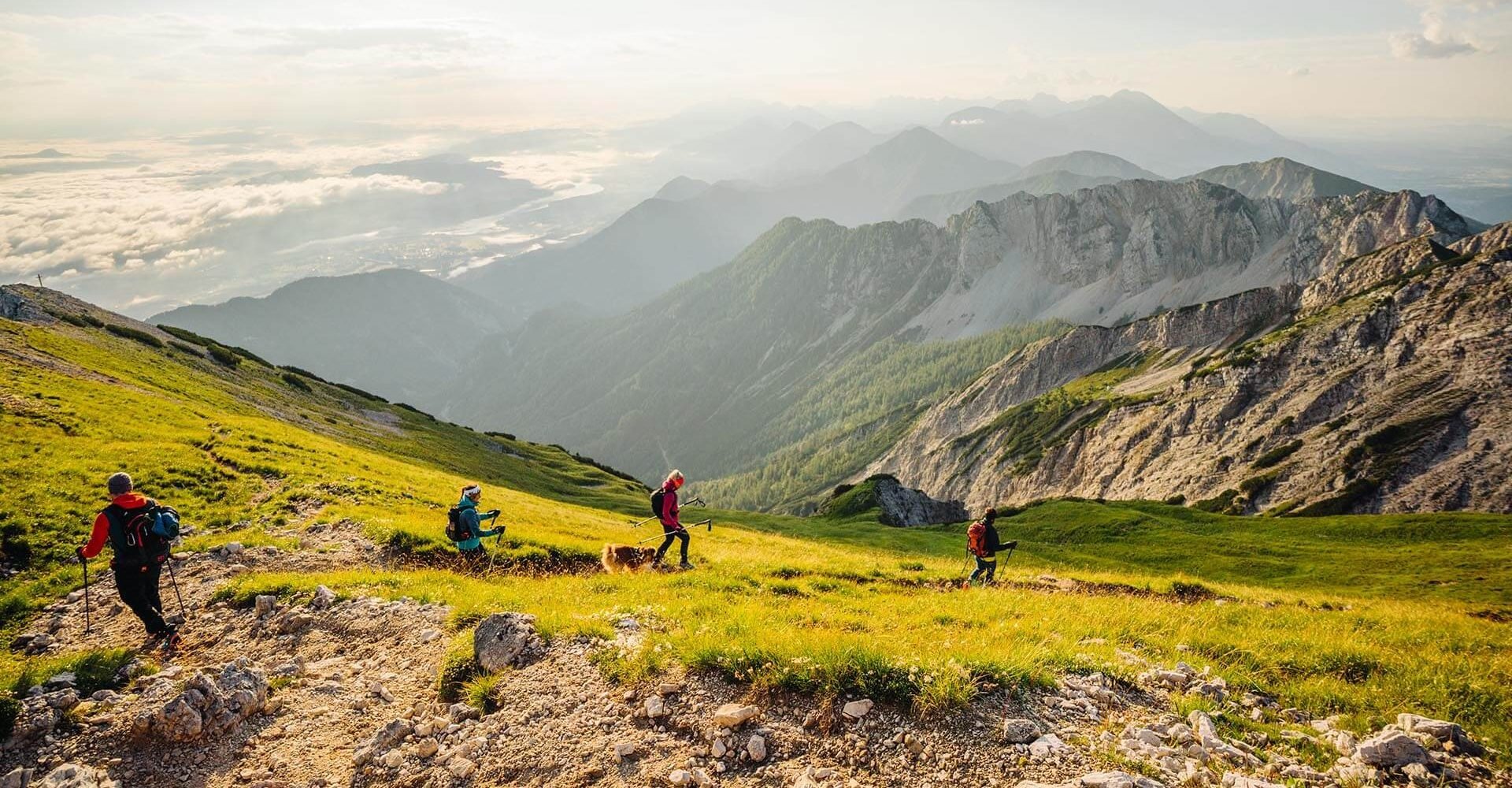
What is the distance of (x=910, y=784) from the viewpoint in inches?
336

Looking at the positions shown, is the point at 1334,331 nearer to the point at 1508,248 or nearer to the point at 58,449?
the point at 1508,248

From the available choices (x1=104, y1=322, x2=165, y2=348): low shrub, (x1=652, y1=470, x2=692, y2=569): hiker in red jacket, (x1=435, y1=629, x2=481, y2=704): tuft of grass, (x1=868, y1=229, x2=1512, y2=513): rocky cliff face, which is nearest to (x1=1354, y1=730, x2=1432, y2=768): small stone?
(x1=435, y1=629, x2=481, y2=704): tuft of grass

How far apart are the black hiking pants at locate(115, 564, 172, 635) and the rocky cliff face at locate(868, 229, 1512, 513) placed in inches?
4435

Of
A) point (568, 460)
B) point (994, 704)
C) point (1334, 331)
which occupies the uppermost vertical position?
point (1334, 331)

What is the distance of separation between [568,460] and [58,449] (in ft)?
280

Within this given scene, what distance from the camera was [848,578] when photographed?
25.0 m

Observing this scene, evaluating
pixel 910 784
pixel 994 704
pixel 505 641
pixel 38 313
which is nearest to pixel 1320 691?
pixel 994 704

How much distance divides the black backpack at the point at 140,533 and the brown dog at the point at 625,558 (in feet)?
36.6

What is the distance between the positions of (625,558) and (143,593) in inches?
478

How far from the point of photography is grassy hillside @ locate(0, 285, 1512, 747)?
1119 cm

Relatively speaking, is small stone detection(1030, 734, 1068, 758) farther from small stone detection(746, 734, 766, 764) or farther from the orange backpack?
the orange backpack

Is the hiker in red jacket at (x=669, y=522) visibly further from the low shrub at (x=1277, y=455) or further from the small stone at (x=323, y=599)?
the low shrub at (x=1277, y=455)

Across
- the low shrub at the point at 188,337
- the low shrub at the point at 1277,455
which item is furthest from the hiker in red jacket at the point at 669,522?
the low shrub at the point at 1277,455

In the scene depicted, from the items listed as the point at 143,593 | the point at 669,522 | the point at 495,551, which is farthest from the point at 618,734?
the point at 495,551
